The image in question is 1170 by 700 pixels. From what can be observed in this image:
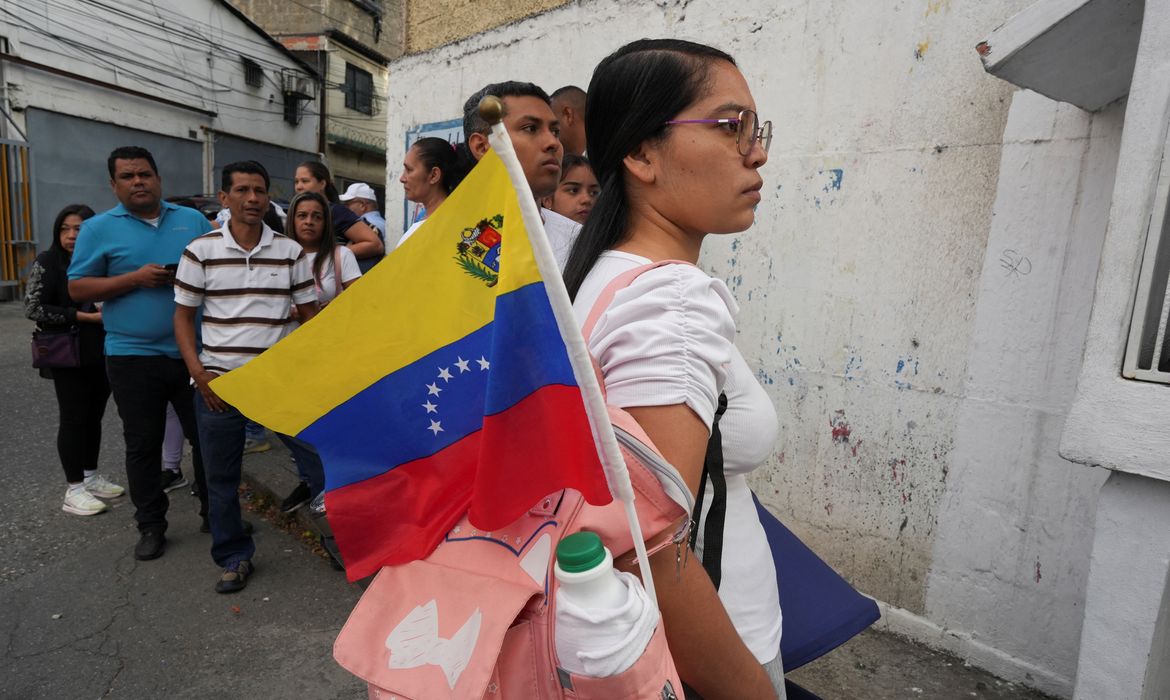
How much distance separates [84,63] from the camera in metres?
15.6

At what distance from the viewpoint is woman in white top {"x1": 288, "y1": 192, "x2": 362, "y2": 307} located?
445 cm

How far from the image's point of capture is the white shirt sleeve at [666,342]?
0.93m

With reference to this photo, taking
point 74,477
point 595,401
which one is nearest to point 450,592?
point 595,401

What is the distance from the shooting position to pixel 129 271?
3734mm

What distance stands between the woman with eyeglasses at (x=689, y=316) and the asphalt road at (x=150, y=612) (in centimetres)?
229

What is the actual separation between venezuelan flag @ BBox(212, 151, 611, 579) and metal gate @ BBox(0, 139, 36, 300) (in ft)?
50.7

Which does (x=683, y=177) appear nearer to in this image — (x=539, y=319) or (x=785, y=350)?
(x=539, y=319)

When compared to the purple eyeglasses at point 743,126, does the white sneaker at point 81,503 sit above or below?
below

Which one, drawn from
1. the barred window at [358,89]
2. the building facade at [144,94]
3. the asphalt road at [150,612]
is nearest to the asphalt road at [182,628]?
the asphalt road at [150,612]

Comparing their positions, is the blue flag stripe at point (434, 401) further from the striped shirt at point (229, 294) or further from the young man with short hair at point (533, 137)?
the striped shirt at point (229, 294)

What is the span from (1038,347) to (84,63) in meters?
19.3

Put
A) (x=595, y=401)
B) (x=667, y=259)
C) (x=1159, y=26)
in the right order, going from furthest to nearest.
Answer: (x=1159, y=26) < (x=667, y=259) < (x=595, y=401)

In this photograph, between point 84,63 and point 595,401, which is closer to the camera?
point 595,401

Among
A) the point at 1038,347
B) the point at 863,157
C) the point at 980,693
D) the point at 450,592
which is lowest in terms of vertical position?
the point at 980,693
